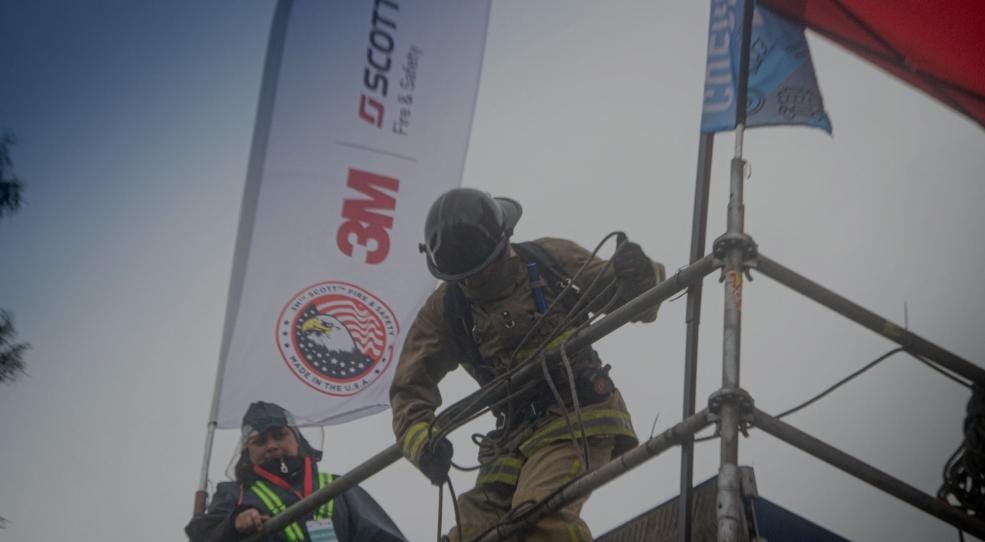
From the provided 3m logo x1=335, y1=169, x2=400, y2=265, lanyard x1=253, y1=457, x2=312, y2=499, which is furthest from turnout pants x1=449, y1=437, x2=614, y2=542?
3m logo x1=335, y1=169, x2=400, y2=265

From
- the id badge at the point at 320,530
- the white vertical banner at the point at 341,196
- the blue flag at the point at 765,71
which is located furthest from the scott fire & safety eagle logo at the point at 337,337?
the blue flag at the point at 765,71

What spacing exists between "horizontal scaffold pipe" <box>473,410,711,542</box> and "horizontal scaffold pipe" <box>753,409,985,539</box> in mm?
301

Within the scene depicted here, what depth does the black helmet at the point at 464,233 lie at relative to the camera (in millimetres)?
6105

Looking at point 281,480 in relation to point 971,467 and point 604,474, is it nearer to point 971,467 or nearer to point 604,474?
point 604,474

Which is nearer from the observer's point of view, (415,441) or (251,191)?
(415,441)

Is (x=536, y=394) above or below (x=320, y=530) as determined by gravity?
above

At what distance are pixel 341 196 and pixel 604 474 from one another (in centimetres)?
436

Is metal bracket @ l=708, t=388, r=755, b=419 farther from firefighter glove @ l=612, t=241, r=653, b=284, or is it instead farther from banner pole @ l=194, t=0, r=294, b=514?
banner pole @ l=194, t=0, r=294, b=514

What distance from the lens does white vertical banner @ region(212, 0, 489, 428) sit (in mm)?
8594

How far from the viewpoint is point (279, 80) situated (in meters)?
9.02

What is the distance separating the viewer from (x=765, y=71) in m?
7.02

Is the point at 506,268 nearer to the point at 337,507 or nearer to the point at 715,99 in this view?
the point at 715,99

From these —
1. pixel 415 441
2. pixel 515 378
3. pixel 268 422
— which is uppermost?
pixel 268 422

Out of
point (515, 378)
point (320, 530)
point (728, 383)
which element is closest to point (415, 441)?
point (515, 378)
